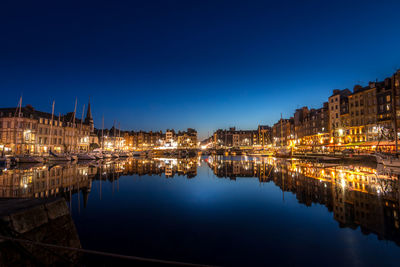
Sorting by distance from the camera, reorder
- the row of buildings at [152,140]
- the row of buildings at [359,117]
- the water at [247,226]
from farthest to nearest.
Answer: the row of buildings at [152,140] < the row of buildings at [359,117] < the water at [247,226]

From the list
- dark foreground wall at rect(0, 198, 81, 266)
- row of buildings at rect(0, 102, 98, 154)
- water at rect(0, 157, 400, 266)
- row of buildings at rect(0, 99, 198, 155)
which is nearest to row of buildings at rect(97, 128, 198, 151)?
row of buildings at rect(0, 99, 198, 155)

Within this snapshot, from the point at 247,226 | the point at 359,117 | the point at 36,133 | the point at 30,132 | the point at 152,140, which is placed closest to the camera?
the point at 247,226

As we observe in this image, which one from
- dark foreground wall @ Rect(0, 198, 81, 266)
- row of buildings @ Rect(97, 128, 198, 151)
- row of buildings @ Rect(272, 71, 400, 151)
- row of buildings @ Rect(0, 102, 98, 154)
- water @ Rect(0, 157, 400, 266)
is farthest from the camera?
row of buildings @ Rect(97, 128, 198, 151)

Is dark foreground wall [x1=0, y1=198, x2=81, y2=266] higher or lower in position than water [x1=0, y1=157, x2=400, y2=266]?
higher

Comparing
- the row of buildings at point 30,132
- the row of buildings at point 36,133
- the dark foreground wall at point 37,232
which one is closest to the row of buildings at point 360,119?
the dark foreground wall at point 37,232

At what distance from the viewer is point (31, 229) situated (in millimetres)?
5340

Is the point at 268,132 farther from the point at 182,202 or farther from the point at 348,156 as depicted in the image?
the point at 182,202

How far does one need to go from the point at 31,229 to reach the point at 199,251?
514 cm

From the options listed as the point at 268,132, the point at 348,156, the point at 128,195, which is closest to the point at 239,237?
the point at 128,195

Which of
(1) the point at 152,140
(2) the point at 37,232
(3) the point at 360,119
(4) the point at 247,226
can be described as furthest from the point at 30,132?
(1) the point at 152,140

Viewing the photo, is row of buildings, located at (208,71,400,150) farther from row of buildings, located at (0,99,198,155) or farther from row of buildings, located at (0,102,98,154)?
row of buildings, located at (0,102,98,154)

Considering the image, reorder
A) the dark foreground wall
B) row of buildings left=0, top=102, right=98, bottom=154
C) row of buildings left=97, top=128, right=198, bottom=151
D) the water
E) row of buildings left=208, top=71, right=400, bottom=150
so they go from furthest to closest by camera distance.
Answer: row of buildings left=97, top=128, right=198, bottom=151 → row of buildings left=0, top=102, right=98, bottom=154 → row of buildings left=208, top=71, right=400, bottom=150 → the water → the dark foreground wall

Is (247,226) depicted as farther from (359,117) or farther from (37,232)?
(359,117)

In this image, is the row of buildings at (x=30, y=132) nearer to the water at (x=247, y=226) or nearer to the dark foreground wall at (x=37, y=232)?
the water at (x=247, y=226)
